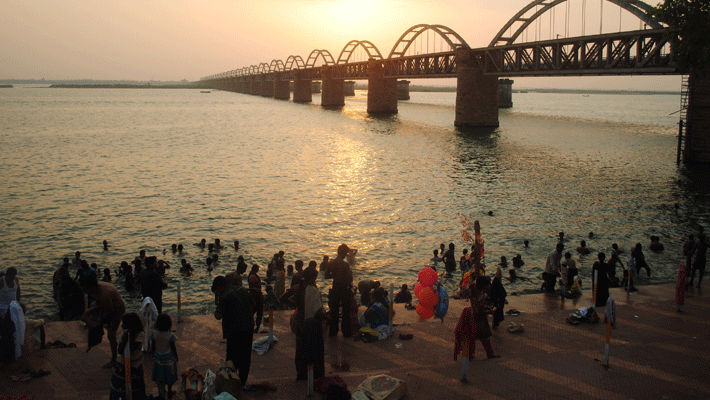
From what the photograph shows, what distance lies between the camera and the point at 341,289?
1030 cm

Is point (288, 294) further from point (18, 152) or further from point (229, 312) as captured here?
point (18, 152)

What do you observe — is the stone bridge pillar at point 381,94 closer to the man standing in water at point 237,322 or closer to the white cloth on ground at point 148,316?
the man standing in water at point 237,322

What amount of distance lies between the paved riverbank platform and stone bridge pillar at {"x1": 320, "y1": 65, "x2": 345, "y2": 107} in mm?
148903

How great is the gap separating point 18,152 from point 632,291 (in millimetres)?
58063

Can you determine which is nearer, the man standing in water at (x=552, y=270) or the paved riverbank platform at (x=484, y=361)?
the paved riverbank platform at (x=484, y=361)

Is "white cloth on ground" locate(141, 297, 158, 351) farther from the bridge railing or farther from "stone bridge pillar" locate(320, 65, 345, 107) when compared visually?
"stone bridge pillar" locate(320, 65, 345, 107)

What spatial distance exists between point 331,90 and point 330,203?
131757 millimetres

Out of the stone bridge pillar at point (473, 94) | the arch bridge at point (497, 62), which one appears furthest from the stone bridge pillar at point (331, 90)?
the stone bridge pillar at point (473, 94)

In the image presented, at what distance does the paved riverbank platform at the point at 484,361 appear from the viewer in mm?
8250

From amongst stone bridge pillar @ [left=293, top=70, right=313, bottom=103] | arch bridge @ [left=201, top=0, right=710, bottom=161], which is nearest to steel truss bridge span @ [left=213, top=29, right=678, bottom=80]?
arch bridge @ [left=201, top=0, right=710, bottom=161]

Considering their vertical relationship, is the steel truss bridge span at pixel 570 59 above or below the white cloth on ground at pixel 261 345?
above

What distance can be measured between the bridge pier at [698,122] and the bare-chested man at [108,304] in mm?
40945

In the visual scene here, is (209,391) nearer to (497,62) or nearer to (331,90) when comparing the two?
(497,62)

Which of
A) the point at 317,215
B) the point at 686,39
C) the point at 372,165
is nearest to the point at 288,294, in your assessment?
the point at 686,39
